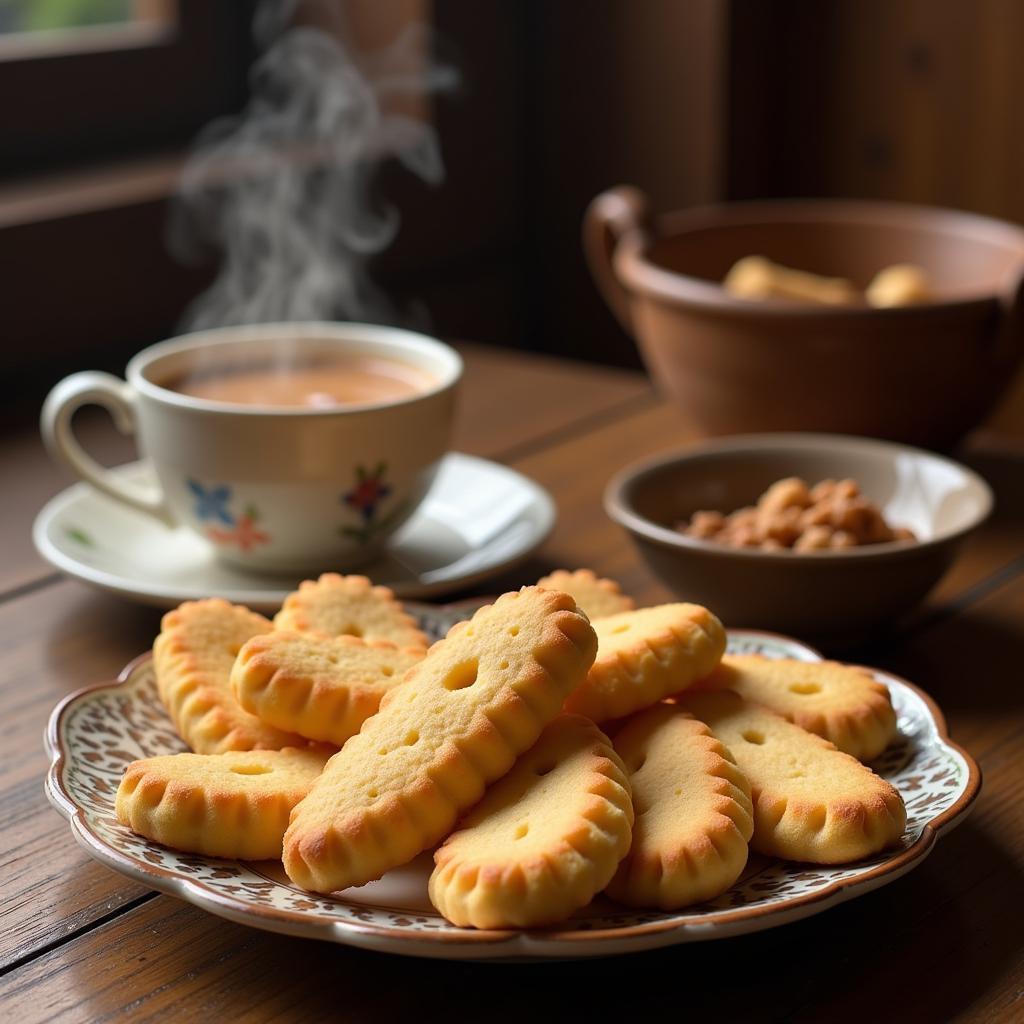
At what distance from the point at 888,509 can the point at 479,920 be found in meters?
0.67

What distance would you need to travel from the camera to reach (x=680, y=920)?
1.95 ft

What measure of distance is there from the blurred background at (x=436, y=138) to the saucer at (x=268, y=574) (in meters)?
0.54

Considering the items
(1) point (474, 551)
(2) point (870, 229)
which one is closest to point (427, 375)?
(1) point (474, 551)

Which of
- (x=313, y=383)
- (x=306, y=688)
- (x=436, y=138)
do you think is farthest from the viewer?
(x=436, y=138)

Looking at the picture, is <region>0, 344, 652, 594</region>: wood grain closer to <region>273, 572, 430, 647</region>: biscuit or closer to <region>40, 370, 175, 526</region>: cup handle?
<region>40, 370, 175, 526</region>: cup handle

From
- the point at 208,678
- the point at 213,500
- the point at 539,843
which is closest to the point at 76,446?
the point at 213,500

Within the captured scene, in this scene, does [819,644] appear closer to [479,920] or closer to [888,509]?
[888,509]

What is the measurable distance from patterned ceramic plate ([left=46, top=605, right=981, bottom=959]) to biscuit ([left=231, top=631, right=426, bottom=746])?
0.24 feet

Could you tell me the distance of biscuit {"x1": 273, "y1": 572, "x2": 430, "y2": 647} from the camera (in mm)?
829

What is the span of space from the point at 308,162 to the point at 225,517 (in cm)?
112

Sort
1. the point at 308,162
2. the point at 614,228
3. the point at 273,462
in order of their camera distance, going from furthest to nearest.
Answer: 1. the point at 308,162
2. the point at 614,228
3. the point at 273,462

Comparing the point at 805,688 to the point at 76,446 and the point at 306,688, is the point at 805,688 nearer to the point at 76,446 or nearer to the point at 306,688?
the point at 306,688

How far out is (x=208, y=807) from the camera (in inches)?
26.0

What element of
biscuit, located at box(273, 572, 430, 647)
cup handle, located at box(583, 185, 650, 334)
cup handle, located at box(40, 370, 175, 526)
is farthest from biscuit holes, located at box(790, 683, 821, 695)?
cup handle, located at box(583, 185, 650, 334)
